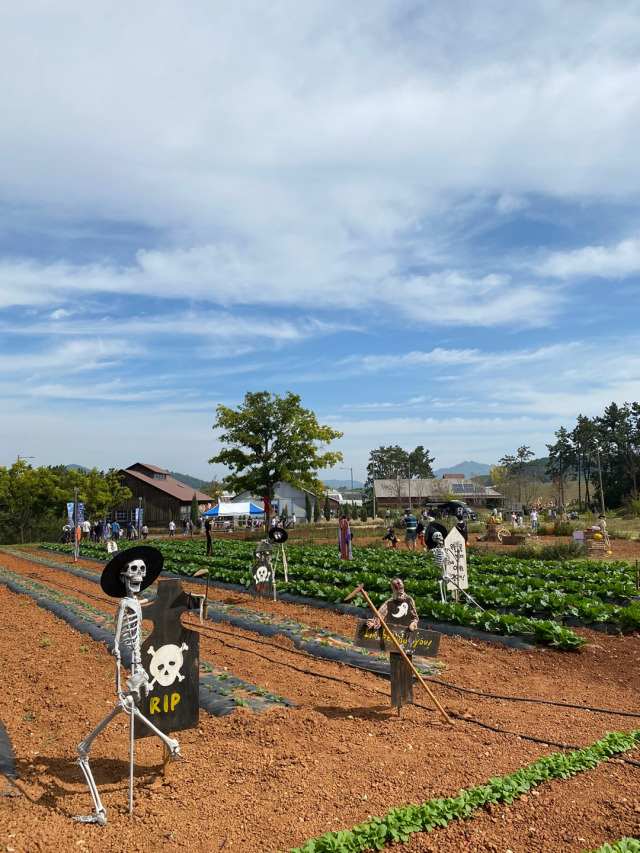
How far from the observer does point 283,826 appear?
4727 millimetres

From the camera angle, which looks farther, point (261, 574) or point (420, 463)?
point (420, 463)

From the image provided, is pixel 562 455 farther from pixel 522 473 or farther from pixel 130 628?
pixel 130 628

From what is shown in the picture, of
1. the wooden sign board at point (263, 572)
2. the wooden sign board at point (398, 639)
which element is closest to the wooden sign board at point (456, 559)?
the wooden sign board at point (263, 572)

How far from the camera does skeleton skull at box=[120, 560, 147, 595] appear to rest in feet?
18.2

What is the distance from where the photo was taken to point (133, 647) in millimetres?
5398

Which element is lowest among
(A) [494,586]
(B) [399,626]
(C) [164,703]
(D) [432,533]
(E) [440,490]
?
(A) [494,586]

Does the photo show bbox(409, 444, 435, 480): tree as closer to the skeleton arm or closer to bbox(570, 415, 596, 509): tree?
bbox(570, 415, 596, 509): tree

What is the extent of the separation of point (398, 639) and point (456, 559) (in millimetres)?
6282

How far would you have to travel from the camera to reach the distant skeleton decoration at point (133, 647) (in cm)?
521

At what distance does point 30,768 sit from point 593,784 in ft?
16.4

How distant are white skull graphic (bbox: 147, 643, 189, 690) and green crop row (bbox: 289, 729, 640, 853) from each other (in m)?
2.01

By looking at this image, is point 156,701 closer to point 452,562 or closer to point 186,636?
point 186,636

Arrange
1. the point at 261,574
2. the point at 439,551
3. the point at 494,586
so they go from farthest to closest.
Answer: the point at 494,586 → the point at 261,574 → the point at 439,551

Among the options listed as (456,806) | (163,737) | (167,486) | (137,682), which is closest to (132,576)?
(137,682)
